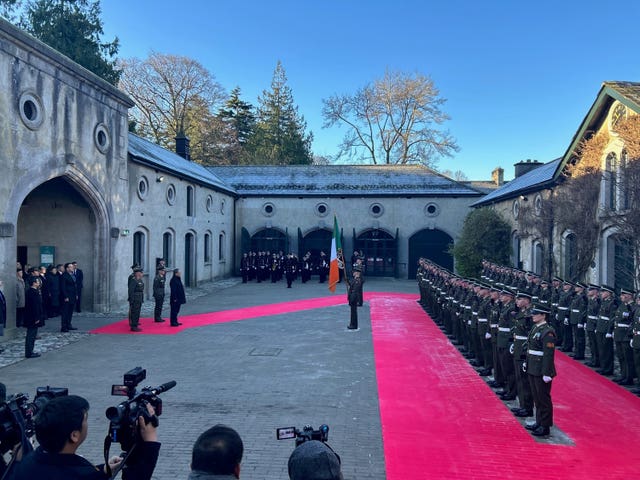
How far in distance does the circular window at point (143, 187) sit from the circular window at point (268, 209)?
12.5 meters

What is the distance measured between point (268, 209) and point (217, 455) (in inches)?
1145

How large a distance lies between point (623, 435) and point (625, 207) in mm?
8310

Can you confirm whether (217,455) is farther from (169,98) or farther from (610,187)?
(169,98)

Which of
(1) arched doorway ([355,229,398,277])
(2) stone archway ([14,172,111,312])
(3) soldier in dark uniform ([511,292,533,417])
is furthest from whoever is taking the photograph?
(1) arched doorway ([355,229,398,277])

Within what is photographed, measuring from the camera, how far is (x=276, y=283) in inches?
1084

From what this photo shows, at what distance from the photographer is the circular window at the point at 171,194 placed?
70.0 feet

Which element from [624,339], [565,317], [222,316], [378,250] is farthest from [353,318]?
[378,250]

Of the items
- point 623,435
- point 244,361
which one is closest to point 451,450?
point 623,435

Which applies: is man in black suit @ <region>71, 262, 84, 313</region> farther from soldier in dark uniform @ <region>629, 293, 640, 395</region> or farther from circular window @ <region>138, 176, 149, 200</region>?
soldier in dark uniform @ <region>629, 293, 640, 395</region>

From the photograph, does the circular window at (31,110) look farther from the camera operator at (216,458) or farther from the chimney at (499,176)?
the chimney at (499,176)

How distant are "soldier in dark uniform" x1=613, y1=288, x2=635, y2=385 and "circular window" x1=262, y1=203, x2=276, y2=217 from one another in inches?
936

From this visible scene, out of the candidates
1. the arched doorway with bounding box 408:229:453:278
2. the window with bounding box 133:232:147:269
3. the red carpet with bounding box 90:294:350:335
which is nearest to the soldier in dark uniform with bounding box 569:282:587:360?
the red carpet with bounding box 90:294:350:335

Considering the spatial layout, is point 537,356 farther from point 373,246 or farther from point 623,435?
point 373,246

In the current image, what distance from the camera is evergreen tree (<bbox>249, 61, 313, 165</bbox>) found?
49688 millimetres
